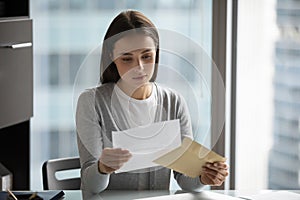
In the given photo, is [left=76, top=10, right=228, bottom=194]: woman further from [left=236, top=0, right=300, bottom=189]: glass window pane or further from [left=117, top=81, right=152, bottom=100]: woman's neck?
[left=236, top=0, right=300, bottom=189]: glass window pane

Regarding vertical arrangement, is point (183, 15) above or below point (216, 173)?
above

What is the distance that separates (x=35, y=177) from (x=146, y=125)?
1.51m

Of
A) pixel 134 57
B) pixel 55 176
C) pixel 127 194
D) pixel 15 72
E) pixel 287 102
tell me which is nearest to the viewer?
pixel 134 57

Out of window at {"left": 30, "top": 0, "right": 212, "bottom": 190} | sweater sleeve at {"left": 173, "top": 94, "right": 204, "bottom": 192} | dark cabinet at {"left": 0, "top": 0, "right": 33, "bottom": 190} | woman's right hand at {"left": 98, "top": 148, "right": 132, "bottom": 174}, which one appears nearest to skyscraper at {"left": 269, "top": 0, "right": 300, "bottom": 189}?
window at {"left": 30, "top": 0, "right": 212, "bottom": 190}

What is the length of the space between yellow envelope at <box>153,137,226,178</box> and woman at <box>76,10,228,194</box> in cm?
3

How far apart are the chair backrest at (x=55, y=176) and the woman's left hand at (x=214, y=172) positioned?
0.61 meters

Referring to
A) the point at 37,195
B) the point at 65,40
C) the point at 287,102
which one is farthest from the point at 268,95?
the point at 37,195

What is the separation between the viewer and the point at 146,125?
5.82ft

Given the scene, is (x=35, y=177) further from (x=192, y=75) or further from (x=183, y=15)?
(x=192, y=75)

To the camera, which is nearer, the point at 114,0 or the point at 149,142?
the point at 149,142

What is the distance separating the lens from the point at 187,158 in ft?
5.75

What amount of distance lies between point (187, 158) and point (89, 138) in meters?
0.26

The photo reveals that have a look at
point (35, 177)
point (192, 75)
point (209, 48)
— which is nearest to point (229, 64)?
point (209, 48)

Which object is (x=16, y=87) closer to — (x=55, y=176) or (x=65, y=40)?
(x=55, y=176)
